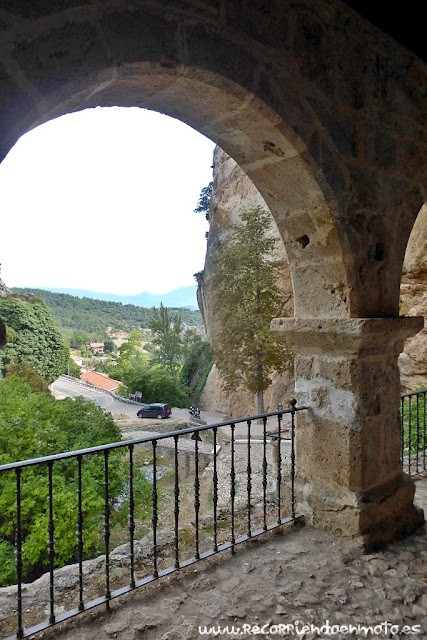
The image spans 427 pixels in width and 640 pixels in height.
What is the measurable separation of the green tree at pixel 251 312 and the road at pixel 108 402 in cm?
395

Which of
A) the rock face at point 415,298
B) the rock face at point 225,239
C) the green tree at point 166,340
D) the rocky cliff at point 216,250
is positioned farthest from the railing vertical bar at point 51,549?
the green tree at point 166,340

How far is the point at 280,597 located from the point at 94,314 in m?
55.7

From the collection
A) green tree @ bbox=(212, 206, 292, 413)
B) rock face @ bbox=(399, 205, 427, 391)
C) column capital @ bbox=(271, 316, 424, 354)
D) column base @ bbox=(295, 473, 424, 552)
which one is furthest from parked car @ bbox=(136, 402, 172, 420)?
column capital @ bbox=(271, 316, 424, 354)

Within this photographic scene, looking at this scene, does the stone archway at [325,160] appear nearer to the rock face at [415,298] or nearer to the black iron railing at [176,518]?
the black iron railing at [176,518]

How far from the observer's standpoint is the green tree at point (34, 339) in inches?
805

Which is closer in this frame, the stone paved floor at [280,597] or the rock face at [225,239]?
the stone paved floor at [280,597]

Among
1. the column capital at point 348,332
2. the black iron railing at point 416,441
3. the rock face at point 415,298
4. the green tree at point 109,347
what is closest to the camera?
the column capital at point 348,332

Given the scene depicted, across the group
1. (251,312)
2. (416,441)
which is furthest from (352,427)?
(251,312)

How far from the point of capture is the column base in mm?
2361

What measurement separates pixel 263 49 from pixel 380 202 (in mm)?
1054

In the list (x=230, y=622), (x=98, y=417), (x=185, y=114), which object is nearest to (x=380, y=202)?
(x=185, y=114)

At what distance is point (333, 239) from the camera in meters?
2.35

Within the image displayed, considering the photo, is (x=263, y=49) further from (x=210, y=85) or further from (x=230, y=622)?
(x=230, y=622)

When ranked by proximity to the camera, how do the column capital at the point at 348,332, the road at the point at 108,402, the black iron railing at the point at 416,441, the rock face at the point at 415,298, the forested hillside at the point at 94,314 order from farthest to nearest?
the forested hillside at the point at 94,314
the road at the point at 108,402
the rock face at the point at 415,298
the black iron railing at the point at 416,441
the column capital at the point at 348,332
